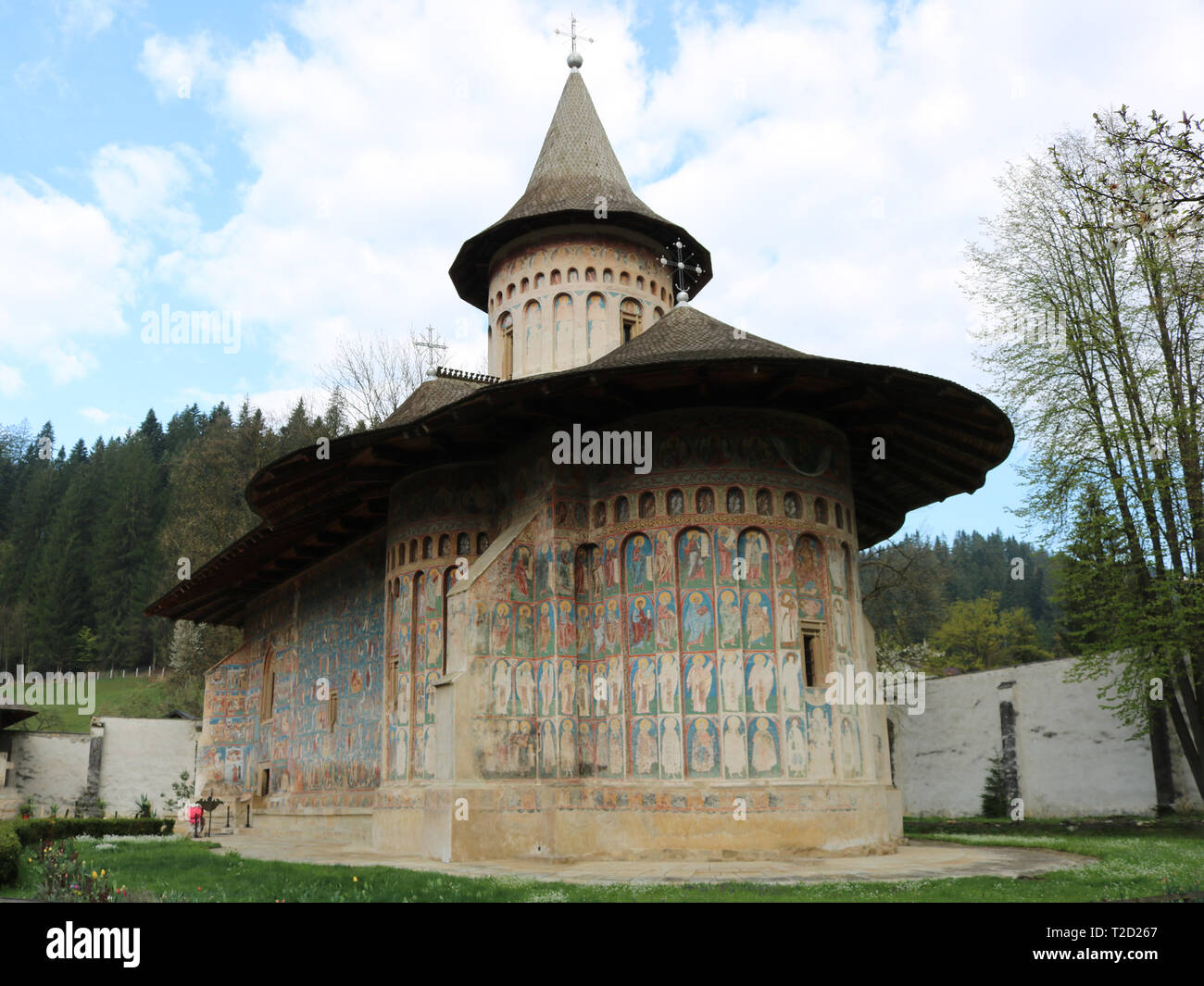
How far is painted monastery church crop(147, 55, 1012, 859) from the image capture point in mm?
13125

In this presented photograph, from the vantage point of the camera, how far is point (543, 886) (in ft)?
31.1

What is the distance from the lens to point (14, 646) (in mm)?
59219

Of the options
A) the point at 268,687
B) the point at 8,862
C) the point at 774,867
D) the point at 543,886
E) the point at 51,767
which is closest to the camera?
the point at 543,886

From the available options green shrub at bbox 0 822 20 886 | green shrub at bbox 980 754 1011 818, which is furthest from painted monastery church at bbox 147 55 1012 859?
green shrub at bbox 980 754 1011 818

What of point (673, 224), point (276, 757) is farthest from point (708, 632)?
point (276, 757)

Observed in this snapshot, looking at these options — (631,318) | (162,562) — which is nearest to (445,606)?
(631,318)

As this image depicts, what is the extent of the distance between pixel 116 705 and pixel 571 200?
4409 centimetres

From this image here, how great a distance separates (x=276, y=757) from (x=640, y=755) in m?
13.5

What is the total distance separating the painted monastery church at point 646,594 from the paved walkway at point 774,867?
1.59 ft

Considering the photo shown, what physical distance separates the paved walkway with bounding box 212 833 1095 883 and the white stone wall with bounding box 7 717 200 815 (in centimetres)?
2292

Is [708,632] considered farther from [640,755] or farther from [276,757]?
[276,757]

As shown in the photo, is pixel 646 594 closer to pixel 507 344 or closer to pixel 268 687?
pixel 507 344

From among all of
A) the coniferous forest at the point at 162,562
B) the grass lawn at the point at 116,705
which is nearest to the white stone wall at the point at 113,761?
the coniferous forest at the point at 162,562

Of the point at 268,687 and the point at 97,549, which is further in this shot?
the point at 97,549
